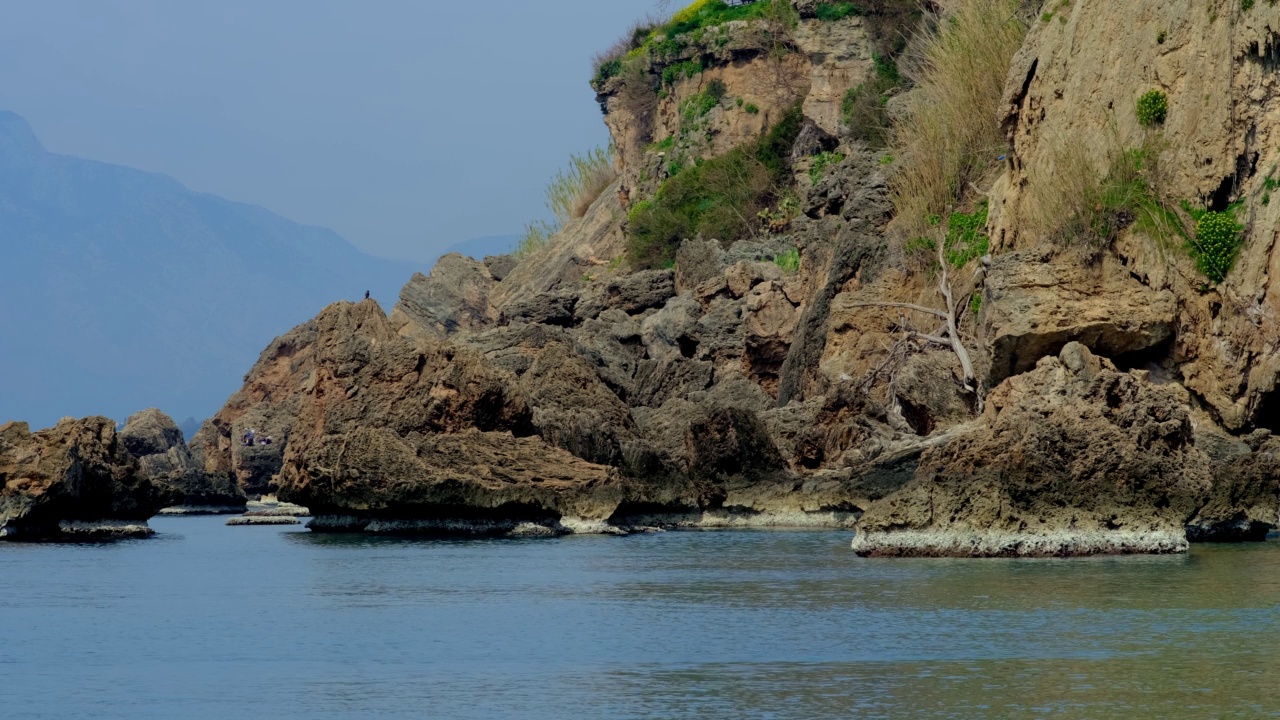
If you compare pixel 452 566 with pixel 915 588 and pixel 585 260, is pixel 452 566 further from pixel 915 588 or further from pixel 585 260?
pixel 585 260

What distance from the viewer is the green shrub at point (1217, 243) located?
124 ft

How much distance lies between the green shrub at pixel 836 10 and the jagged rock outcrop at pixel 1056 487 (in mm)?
46976

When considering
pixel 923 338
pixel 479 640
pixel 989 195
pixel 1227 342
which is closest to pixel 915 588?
pixel 479 640

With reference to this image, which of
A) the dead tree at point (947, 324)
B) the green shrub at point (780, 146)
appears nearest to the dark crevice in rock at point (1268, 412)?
the dead tree at point (947, 324)

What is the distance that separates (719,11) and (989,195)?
43.3m

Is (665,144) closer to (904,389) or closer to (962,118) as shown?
(962,118)

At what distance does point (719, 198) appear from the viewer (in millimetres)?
79125

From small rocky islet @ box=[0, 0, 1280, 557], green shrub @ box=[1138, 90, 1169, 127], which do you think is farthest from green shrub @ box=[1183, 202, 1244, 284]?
green shrub @ box=[1138, 90, 1169, 127]

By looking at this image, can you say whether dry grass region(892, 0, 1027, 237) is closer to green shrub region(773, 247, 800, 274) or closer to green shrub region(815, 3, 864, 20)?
green shrub region(773, 247, 800, 274)

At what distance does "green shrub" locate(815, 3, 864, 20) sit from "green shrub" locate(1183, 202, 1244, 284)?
38.5 meters

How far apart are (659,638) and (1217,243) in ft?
66.6

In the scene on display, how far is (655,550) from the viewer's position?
125 feet

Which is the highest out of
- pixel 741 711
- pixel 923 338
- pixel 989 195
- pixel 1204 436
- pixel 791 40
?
pixel 791 40

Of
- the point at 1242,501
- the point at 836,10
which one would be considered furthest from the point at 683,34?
the point at 1242,501
